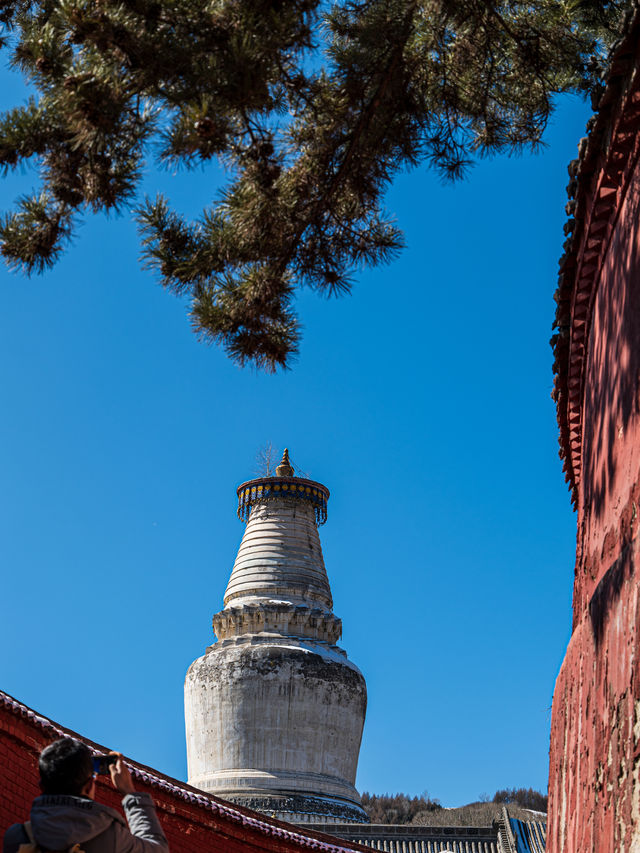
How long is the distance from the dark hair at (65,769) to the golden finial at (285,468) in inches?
840

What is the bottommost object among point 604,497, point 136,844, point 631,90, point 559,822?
point 136,844

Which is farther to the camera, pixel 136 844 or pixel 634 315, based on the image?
pixel 634 315

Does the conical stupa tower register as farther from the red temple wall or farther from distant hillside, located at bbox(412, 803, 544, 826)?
the red temple wall

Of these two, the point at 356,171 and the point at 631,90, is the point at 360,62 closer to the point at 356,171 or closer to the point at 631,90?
the point at 356,171

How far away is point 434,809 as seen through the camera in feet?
136

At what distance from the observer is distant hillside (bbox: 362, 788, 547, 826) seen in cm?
3716

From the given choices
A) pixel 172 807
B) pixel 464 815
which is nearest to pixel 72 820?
pixel 172 807

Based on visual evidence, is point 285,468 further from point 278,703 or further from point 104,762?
point 104,762

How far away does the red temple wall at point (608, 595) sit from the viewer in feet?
16.1

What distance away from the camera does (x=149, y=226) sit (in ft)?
21.8

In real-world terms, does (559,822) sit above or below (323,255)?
below

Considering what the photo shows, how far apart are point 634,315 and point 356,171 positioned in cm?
230

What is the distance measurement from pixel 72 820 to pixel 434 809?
135 feet

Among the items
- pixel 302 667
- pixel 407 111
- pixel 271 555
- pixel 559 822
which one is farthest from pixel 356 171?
pixel 271 555
